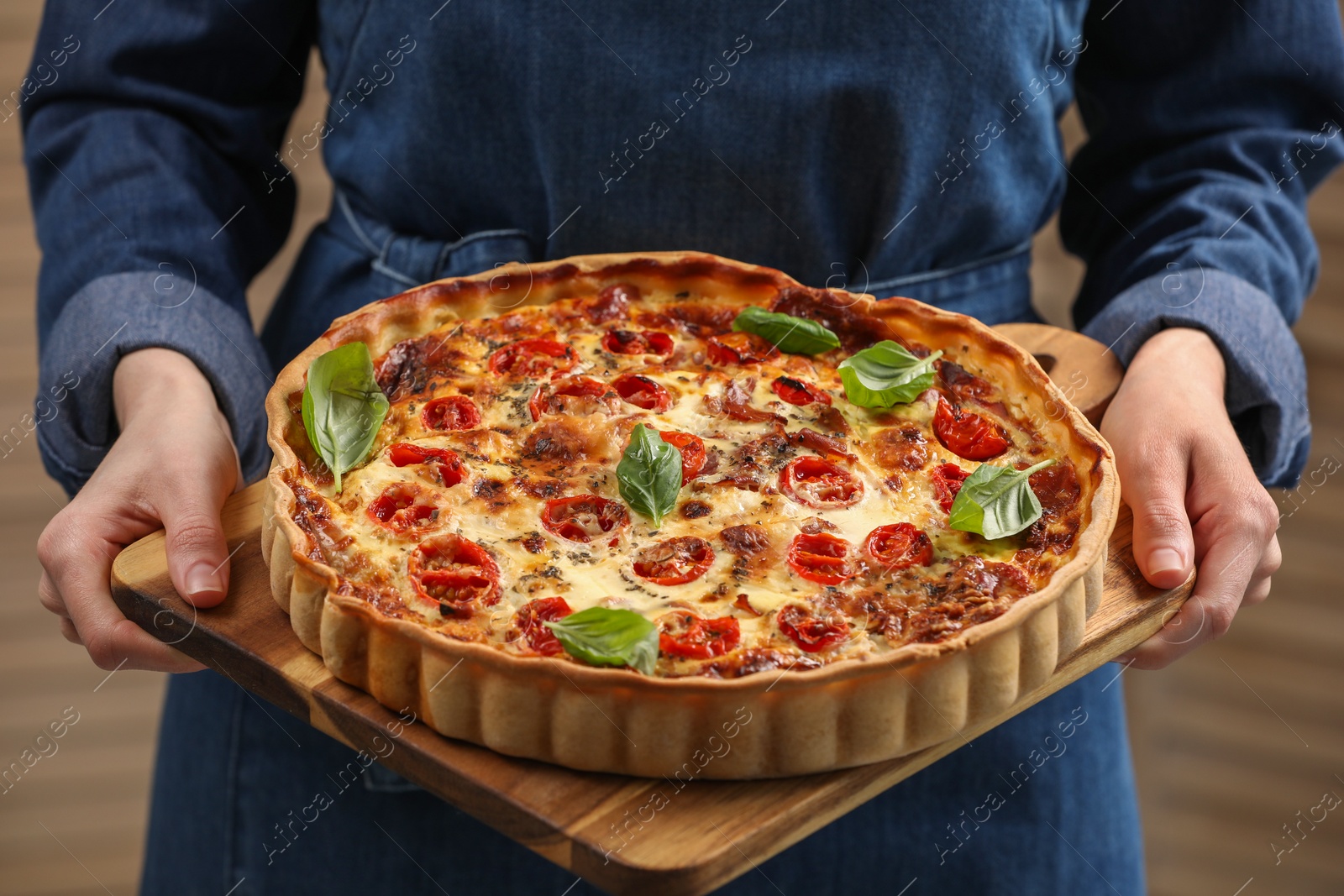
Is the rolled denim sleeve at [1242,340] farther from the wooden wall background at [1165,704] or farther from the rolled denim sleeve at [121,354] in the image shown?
the wooden wall background at [1165,704]

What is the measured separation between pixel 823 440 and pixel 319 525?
2.96 feet

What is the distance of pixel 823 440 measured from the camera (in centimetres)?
225

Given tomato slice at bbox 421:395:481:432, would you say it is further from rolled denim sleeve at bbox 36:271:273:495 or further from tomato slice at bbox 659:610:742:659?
tomato slice at bbox 659:610:742:659

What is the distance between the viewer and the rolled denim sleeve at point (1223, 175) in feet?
8.54

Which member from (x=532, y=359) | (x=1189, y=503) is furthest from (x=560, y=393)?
(x=1189, y=503)

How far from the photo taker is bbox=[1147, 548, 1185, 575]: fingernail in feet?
6.79

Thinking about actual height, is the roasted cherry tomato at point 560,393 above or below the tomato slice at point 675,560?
above

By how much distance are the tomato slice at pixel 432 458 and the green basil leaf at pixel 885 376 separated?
758 mm

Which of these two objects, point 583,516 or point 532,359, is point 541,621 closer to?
point 583,516

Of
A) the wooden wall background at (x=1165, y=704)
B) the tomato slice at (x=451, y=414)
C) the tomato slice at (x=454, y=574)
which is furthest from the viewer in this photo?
the wooden wall background at (x=1165, y=704)

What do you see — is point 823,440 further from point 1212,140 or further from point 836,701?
point 1212,140

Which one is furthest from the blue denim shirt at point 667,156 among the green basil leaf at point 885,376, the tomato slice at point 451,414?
the tomato slice at point 451,414

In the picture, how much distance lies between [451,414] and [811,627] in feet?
2.71

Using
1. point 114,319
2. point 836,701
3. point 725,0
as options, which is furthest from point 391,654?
point 725,0
